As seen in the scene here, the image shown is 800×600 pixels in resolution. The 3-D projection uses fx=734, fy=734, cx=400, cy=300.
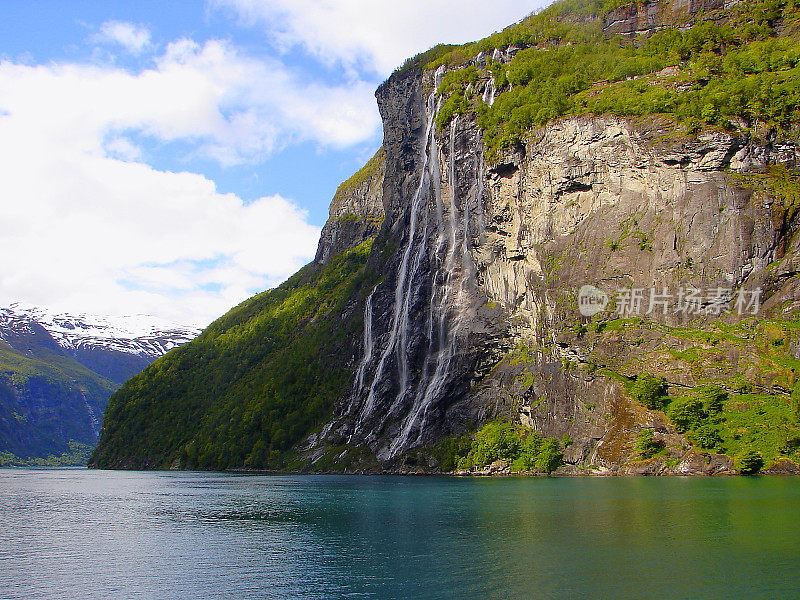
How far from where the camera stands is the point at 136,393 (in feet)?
549

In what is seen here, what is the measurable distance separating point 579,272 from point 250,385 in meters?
74.4

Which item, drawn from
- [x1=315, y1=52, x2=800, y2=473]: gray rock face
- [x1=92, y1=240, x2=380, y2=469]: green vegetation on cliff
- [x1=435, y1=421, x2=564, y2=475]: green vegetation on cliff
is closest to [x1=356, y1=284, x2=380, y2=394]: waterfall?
[x1=315, y1=52, x2=800, y2=473]: gray rock face

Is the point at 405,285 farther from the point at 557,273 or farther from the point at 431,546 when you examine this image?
the point at 431,546

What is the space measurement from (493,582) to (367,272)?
345 ft

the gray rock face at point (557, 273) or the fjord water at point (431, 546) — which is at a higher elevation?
the gray rock face at point (557, 273)

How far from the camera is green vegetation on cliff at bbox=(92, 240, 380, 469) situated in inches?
4751

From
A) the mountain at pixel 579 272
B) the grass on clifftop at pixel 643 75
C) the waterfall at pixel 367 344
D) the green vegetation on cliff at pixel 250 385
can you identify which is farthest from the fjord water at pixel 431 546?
the green vegetation on cliff at pixel 250 385

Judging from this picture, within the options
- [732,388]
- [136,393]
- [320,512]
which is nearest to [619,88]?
[732,388]

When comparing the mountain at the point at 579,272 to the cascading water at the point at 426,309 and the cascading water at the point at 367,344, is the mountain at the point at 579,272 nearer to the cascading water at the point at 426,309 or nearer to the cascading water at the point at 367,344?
the cascading water at the point at 426,309

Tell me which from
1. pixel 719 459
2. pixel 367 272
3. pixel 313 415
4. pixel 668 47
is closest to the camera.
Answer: pixel 719 459

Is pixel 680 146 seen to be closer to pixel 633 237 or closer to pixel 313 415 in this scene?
pixel 633 237

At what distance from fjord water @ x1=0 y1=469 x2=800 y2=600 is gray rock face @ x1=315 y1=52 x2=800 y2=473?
66.6ft

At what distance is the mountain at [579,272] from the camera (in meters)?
70.0

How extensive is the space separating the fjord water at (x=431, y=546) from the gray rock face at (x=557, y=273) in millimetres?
20293
